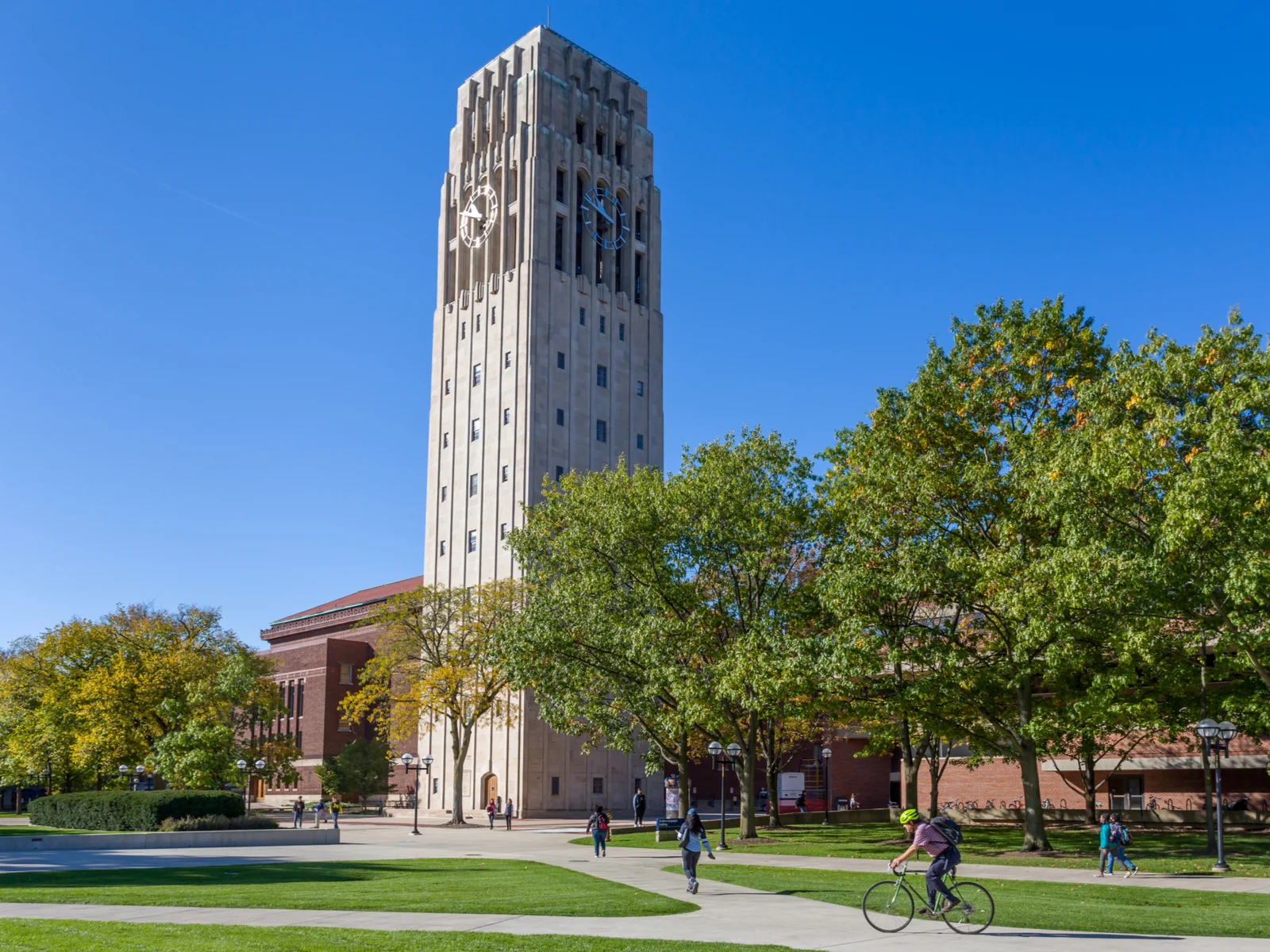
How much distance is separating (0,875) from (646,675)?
2125 cm

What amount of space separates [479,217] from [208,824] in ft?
164

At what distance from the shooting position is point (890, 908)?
1686 centimetres

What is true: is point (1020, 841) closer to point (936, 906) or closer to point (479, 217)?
point (936, 906)

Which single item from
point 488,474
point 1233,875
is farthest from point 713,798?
point 1233,875

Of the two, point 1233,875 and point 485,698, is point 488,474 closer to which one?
point 485,698

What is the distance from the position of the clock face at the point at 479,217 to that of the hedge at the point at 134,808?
45852 mm

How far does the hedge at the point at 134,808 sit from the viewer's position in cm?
4588

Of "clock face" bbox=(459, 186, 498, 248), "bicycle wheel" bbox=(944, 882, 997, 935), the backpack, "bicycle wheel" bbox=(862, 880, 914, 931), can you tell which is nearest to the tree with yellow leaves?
"clock face" bbox=(459, 186, 498, 248)

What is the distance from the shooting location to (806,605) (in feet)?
131

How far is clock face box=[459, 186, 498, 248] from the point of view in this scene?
82.4 metres

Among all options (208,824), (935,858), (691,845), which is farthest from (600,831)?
(935,858)

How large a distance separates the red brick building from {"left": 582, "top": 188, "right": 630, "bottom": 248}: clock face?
3158 cm

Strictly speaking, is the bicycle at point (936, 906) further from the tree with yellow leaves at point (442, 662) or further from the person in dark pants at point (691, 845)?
the tree with yellow leaves at point (442, 662)

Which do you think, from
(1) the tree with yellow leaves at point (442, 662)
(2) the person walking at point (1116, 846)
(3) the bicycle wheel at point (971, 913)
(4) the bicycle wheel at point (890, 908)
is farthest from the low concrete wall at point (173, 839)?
(3) the bicycle wheel at point (971, 913)
